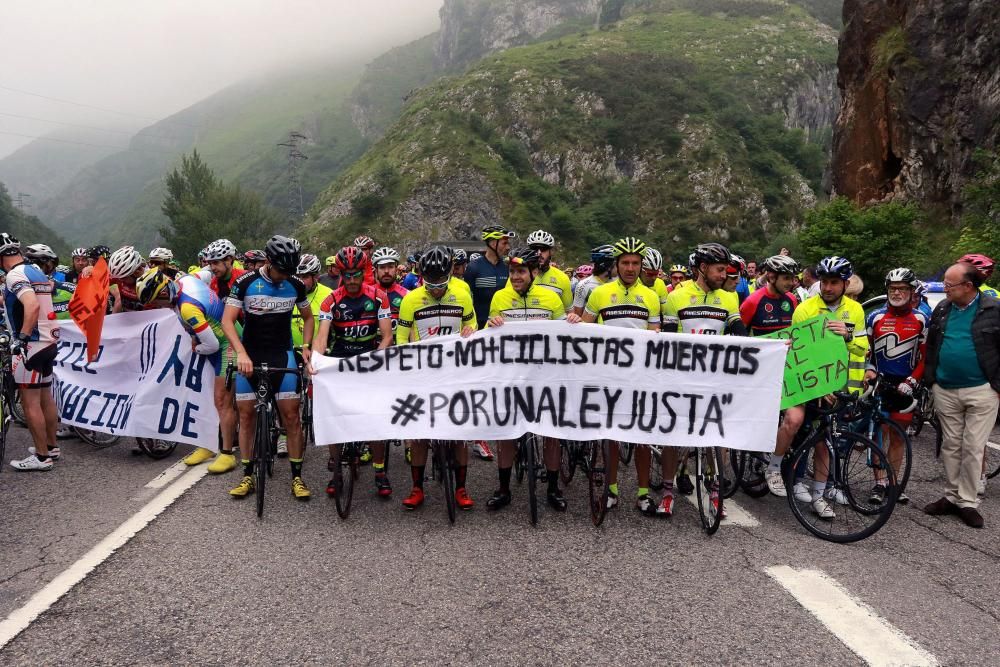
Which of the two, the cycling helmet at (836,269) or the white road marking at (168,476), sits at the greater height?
the cycling helmet at (836,269)

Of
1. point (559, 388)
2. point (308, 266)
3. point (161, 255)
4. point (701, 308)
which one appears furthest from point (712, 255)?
point (161, 255)

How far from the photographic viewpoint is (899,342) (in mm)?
5668

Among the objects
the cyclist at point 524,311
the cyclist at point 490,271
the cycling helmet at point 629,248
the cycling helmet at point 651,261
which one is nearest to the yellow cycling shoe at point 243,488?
the cyclist at point 524,311

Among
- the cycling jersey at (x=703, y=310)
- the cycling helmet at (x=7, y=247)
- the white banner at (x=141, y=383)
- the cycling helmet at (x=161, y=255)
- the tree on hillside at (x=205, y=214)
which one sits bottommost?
the tree on hillside at (x=205, y=214)

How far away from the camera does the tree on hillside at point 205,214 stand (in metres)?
81.2

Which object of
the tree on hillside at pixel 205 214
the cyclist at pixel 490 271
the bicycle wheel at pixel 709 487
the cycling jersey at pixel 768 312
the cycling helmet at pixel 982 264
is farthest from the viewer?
the tree on hillside at pixel 205 214

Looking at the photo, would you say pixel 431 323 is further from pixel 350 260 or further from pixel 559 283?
pixel 559 283

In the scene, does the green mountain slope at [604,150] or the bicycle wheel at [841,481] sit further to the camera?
the green mountain slope at [604,150]

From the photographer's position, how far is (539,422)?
206 inches

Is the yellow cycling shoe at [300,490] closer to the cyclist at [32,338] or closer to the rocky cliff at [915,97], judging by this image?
the cyclist at [32,338]

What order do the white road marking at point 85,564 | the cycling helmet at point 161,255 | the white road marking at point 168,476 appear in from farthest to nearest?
the cycling helmet at point 161,255
the white road marking at point 168,476
the white road marking at point 85,564

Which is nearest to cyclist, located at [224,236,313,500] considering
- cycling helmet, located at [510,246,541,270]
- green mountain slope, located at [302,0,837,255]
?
cycling helmet, located at [510,246,541,270]

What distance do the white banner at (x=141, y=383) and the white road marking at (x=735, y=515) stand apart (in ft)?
15.9

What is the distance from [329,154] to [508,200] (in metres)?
118
